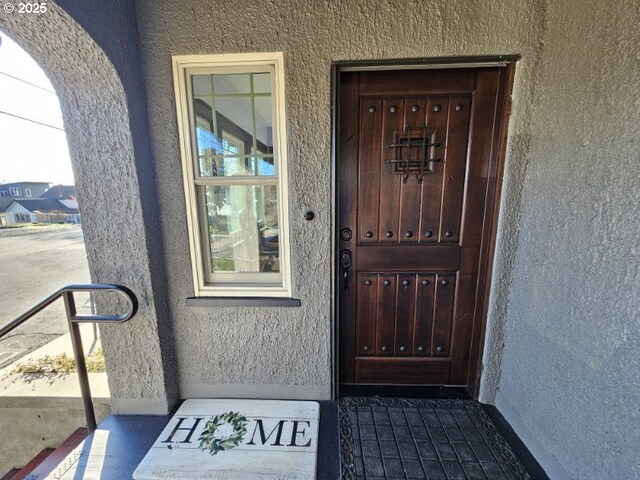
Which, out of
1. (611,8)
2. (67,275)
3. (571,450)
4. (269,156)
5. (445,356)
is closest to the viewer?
(611,8)

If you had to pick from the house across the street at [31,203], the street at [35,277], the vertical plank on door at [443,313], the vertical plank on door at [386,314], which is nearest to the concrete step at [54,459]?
the street at [35,277]

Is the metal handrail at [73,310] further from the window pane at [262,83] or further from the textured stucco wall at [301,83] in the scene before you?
the window pane at [262,83]

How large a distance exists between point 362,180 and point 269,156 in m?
0.62

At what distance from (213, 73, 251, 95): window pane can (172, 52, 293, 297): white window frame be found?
3 centimetres

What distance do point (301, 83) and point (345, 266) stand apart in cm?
115

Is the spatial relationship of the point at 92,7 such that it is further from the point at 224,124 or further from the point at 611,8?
the point at 611,8

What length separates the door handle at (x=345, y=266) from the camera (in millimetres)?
1700

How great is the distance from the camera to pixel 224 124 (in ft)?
5.23

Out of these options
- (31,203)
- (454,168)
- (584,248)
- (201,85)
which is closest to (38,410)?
(201,85)

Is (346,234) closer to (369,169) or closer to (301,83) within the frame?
(369,169)

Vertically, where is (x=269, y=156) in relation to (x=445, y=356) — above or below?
above

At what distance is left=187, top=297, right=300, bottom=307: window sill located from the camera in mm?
1644

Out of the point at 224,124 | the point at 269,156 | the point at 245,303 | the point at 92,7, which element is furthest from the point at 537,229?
the point at 92,7

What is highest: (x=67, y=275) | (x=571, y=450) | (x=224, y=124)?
(x=224, y=124)
